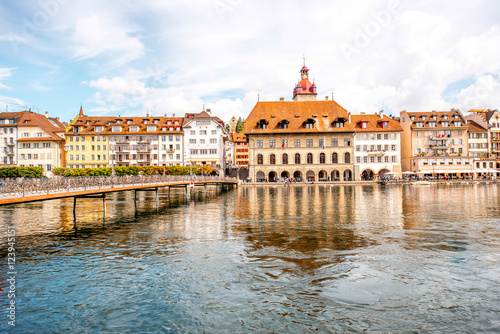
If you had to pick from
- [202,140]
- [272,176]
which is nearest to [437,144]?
[272,176]

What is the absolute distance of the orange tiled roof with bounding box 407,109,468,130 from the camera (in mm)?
105562

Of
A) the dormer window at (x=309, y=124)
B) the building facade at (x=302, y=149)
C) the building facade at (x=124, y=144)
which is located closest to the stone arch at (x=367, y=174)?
the building facade at (x=302, y=149)

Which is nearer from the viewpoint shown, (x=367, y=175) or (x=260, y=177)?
(x=260, y=177)

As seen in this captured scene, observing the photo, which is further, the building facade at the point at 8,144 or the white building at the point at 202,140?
the white building at the point at 202,140

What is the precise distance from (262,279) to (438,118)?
10749 cm

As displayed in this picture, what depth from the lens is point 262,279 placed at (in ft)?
48.6

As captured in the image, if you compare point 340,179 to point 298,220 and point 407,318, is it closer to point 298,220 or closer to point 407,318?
point 298,220

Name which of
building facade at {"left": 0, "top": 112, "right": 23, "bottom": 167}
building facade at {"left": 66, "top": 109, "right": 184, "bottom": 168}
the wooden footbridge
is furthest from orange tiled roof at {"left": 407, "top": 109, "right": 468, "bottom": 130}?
building facade at {"left": 0, "top": 112, "right": 23, "bottom": 167}

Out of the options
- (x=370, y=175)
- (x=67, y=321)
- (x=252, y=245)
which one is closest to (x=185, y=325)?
(x=67, y=321)

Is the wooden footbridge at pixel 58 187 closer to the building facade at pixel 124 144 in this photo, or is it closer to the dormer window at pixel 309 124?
the building facade at pixel 124 144

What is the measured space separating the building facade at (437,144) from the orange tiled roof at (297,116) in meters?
20.5

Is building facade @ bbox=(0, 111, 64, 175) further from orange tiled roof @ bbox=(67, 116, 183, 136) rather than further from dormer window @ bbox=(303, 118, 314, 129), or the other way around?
dormer window @ bbox=(303, 118, 314, 129)

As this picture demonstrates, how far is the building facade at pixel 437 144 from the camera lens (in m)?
102

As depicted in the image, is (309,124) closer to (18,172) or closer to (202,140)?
(202,140)
